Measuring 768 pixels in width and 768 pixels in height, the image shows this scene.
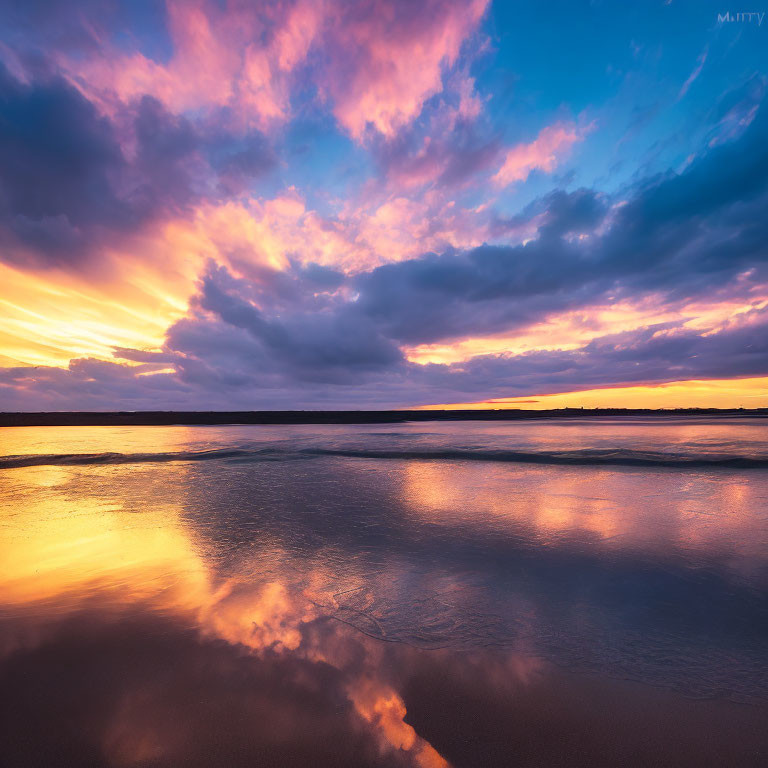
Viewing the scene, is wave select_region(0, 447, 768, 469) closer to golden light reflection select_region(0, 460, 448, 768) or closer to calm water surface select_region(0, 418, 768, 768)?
calm water surface select_region(0, 418, 768, 768)

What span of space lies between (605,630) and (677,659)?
0.56 m

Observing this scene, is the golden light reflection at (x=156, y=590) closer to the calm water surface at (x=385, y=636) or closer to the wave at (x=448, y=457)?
the calm water surface at (x=385, y=636)

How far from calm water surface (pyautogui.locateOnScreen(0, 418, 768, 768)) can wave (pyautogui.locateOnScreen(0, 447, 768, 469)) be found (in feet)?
24.6

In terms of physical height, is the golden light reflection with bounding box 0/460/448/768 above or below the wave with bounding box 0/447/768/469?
below

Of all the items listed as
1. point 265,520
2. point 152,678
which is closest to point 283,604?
point 152,678

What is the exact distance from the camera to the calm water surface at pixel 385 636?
236 cm

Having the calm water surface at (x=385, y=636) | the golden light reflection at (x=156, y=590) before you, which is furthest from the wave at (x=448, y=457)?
the golden light reflection at (x=156, y=590)

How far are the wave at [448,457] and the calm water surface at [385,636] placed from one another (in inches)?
295

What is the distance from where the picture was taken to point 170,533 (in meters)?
6.64

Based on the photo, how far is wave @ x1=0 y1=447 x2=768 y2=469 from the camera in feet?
48.5

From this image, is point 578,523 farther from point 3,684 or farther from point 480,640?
point 3,684

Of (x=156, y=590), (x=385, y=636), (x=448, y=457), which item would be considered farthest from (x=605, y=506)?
(x=448, y=457)

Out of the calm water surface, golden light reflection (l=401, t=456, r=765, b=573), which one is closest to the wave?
golden light reflection (l=401, t=456, r=765, b=573)

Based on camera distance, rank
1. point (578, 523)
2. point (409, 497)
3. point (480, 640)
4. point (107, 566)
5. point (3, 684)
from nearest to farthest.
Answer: point (3, 684), point (480, 640), point (107, 566), point (578, 523), point (409, 497)
